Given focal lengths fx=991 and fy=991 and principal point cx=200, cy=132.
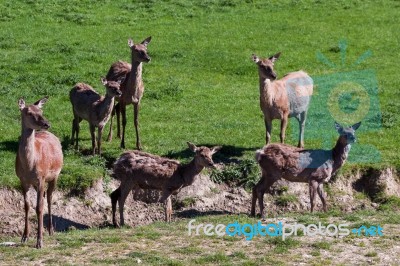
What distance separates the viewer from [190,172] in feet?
60.3

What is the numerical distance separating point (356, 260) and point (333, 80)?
13.1 m

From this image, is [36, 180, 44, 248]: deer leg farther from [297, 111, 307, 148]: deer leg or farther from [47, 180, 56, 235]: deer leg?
[297, 111, 307, 148]: deer leg

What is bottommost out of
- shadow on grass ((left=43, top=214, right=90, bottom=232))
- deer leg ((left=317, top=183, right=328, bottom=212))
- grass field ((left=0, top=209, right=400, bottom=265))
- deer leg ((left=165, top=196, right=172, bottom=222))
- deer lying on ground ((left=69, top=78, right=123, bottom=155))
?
shadow on grass ((left=43, top=214, right=90, bottom=232))

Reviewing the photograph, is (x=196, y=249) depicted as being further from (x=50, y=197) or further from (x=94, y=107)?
(x=94, y=107)

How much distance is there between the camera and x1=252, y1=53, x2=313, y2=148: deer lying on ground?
2133cm

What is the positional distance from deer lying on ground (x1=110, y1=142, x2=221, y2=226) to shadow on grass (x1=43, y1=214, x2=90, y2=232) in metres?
0.73

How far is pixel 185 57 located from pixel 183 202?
10.6m

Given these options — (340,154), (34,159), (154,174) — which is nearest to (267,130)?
Answer: (340,154)

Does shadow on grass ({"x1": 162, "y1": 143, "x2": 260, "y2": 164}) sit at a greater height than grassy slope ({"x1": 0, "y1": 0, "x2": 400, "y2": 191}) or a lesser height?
lesser

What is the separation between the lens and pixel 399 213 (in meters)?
18.9

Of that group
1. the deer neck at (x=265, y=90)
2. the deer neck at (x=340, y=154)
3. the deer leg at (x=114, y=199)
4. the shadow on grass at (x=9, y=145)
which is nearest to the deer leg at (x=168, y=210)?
the deer leg at (x=114, y=199)

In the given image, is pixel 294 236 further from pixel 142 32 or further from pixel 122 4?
pixel 122 4

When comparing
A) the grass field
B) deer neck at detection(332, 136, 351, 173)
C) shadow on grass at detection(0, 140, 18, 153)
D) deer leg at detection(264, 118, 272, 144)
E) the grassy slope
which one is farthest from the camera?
the grassy slope

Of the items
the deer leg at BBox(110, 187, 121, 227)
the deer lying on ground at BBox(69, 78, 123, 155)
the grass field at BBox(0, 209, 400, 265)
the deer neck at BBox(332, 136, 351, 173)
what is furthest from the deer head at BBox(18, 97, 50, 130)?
the deer neck at BBox(332, 136, 351, 173)
